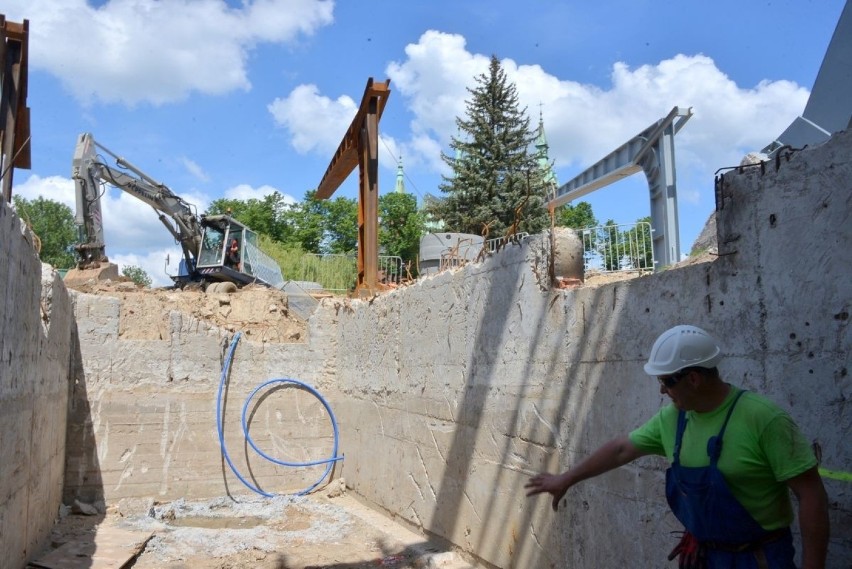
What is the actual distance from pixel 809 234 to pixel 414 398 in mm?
4735

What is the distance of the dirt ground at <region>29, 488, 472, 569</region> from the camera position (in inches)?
238

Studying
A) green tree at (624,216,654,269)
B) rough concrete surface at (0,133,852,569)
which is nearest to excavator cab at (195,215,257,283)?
rough concrete surface at (0,133,852,569)

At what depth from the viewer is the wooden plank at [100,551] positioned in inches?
218

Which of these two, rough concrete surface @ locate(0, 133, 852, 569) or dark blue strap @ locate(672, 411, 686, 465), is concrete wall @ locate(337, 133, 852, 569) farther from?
dark blue strap @ locate(672, 411, 686, 465)

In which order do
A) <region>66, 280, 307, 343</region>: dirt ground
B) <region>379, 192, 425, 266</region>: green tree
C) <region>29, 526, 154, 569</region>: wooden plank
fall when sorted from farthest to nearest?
<region>379, 192, 425, 266</region>: green tree → <region>66, 280, 307, 343</region>: dirt ground → <region>29, 526, 154, 569</region>: wooden plank

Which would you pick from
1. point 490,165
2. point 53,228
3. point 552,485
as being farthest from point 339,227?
point 552,485

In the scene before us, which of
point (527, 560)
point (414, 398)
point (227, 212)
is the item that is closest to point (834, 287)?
point (527, 560)

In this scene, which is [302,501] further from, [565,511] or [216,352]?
[565,511]

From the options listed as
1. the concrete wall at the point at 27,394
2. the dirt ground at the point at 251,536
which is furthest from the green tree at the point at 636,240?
the concrete wall at the point at 27,394

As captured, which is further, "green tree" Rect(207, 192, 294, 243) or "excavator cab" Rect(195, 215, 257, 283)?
"green tree" Rect(207, 192, 294, 243)

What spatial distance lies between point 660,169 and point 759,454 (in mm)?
5880

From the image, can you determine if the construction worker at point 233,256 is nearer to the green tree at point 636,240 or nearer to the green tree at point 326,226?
the green tree at point 636,240

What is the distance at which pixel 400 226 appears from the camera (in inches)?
1460

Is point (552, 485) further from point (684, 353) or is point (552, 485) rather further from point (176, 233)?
point (176, 233)
